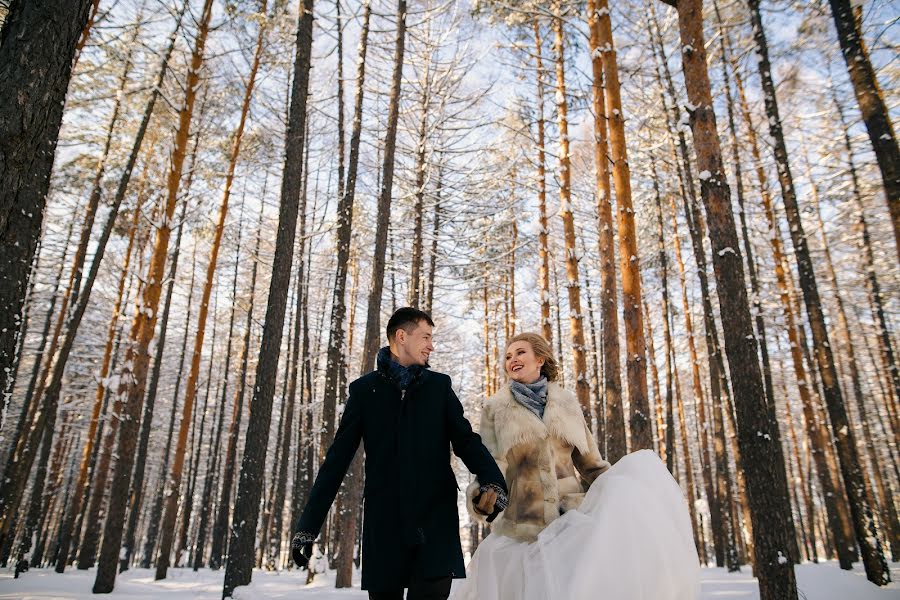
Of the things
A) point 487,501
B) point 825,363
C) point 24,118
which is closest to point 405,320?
point 487,501

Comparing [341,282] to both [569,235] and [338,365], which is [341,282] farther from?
[569,235]

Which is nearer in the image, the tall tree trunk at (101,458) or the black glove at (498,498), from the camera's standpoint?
the black glove at (498,498)

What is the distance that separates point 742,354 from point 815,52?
21.4 feet

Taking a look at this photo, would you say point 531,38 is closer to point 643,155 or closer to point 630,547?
point 643,155

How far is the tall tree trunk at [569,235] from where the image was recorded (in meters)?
10.3

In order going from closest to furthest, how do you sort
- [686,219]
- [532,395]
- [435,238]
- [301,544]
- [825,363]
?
[301,544] < [532,395] < [825,363] < [686,219] < [435,238]

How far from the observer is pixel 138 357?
9.42m

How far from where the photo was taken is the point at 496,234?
1559 cm

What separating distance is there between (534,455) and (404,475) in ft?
3.34

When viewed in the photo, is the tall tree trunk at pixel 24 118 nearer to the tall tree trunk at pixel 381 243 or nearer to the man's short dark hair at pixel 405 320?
the man's short dark hair at pixel 405 320

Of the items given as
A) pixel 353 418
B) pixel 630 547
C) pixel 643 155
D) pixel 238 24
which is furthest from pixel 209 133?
pixel 630 547

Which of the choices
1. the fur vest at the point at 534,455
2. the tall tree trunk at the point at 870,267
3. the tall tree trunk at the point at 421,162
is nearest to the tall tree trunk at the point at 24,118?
the fur vest at the point at 534,455

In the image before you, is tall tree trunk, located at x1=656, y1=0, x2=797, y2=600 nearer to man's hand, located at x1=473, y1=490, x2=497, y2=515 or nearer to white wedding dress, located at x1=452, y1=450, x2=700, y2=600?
white wedding dress, located at x1=452, y1=450, x2=700, y2=600

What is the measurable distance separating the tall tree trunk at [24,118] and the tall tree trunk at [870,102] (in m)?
7.62
